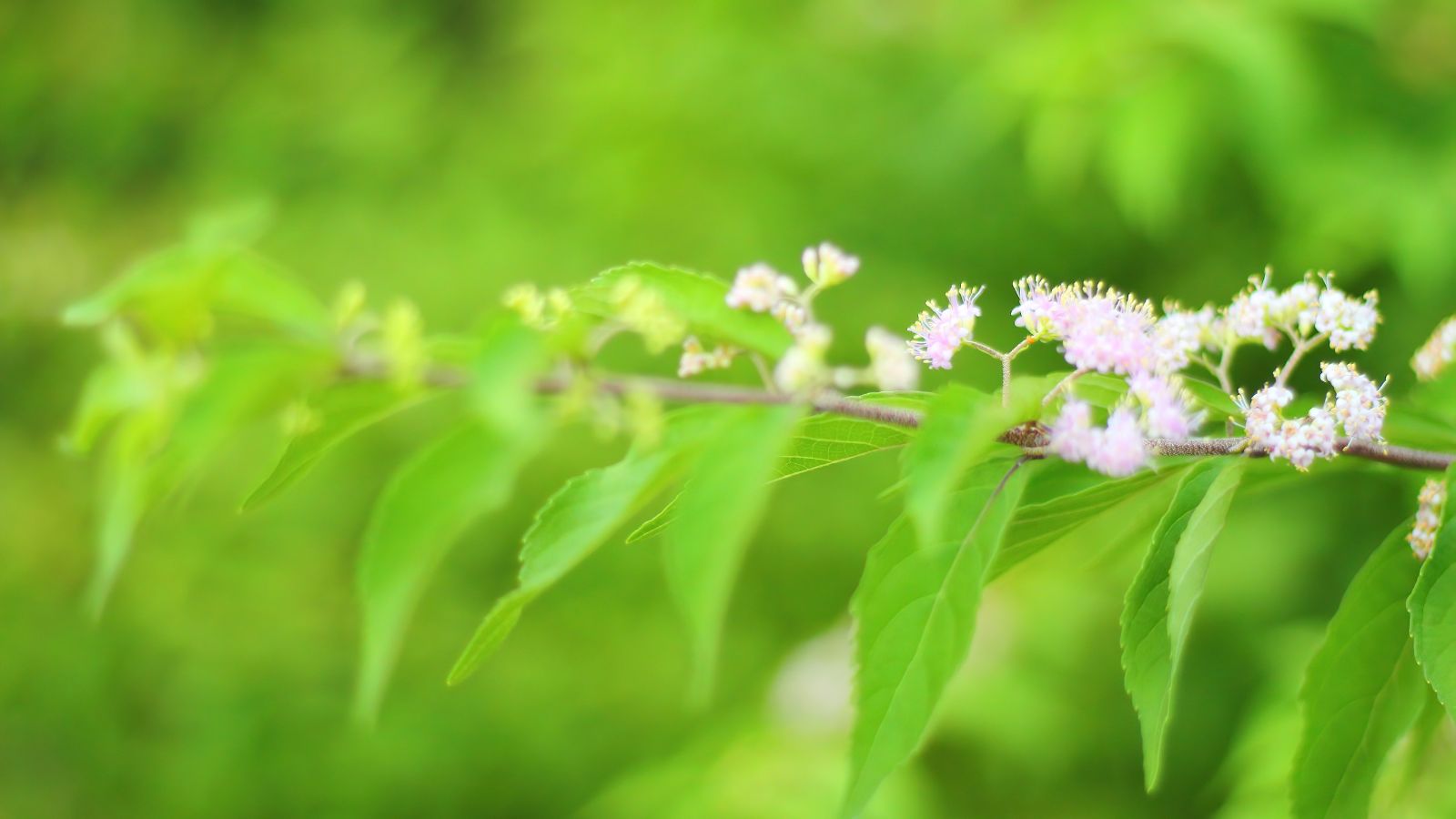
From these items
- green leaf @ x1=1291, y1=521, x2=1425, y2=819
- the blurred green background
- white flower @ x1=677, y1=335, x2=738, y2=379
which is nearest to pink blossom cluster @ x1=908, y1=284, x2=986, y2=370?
white flower @ x1=677, y1=335, x2=738, y2=379

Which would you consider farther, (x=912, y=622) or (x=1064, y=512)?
(x=1064, y=512)

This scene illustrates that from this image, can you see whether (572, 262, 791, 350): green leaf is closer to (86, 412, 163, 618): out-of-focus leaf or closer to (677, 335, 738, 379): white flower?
(677, 335, 738, 379): white flower

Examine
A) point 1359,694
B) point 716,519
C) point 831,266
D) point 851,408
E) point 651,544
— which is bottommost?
point 1359,694

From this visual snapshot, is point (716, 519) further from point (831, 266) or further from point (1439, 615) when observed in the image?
point (1439, 615)

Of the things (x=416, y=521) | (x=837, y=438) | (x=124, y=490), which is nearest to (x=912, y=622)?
(x=837, y=438)

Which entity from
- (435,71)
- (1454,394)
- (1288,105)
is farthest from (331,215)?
(1454,394)
